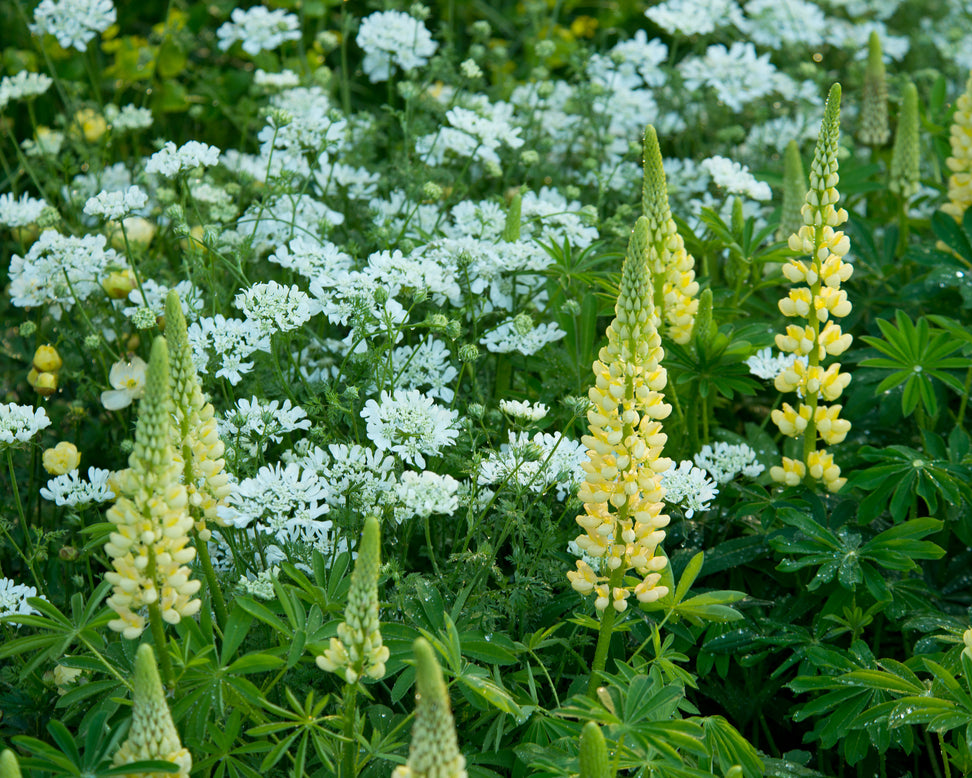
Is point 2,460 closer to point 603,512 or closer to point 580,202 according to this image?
point 603,512

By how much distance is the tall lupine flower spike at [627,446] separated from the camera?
1722 millimetres

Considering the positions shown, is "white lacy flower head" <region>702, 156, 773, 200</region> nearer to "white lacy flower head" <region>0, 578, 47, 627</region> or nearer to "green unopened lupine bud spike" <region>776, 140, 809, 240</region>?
"green unopened lupine bud spike" <region>776, 140, 809, 240</region>

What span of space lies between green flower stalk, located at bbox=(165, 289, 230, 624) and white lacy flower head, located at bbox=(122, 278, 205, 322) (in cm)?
79

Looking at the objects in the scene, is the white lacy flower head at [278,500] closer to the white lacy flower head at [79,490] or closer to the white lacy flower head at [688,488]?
the white lacy flower head at [79,490]

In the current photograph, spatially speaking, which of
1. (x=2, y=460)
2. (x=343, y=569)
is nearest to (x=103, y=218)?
(x=2, y=460)

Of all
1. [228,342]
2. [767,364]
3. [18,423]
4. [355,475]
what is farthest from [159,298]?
[767,364]

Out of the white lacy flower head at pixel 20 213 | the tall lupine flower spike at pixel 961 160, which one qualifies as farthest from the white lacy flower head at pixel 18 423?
the tall lupine flower spike at pixel 961 160

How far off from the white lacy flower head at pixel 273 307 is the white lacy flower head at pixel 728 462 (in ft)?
3.28

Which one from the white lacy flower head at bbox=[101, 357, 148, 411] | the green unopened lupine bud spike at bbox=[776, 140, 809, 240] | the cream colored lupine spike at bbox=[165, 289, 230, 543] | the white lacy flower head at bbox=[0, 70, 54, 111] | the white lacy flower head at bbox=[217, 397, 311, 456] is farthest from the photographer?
the white lacy flower head at bbox=[0, 70, 54, 111]

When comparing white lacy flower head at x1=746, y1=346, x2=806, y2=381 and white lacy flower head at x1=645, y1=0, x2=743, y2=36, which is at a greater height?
white lacy flower head at x1=645, y1=0, x2=743, y2=36

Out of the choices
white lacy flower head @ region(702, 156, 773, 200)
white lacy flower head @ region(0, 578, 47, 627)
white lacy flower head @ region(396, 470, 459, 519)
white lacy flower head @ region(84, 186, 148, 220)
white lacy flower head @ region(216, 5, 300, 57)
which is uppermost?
white lacy flower head @ region(216, 5, 300, 57)

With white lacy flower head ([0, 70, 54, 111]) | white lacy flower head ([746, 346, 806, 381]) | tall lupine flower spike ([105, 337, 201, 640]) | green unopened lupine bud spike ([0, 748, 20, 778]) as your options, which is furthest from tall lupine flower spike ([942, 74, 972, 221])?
white lacy flower head ([0, 70, 54, 111])

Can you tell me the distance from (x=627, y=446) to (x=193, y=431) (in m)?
0.78

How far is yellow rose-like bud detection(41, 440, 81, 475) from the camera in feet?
7.52
